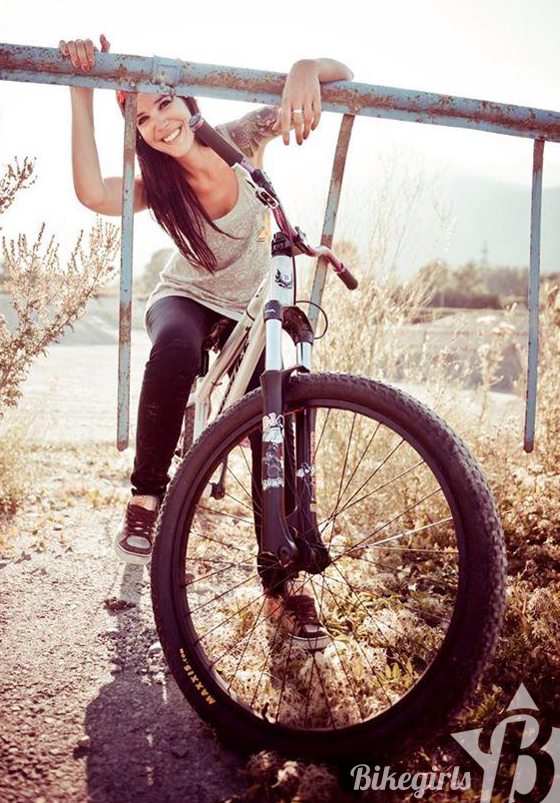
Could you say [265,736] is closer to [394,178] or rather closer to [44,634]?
[44,634]

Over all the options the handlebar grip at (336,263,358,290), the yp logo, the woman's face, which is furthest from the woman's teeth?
the yp logo

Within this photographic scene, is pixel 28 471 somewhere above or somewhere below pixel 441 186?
below

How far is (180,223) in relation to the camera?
7.65ft

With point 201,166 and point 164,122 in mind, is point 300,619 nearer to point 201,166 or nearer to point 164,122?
point 201,166

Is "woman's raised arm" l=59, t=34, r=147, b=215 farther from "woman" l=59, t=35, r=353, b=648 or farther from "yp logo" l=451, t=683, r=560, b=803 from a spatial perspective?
"yp logo" l=451, t=683, r=560, b=803

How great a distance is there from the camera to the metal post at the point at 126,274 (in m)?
2.19

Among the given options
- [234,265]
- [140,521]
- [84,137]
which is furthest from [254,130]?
[140,521]

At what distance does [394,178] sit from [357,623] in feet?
8.83

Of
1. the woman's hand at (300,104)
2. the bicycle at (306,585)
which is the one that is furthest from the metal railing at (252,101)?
the bicycle at (306,585)

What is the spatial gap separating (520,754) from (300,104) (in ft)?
6.00

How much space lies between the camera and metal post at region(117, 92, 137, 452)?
2189mm

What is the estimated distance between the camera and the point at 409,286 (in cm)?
422

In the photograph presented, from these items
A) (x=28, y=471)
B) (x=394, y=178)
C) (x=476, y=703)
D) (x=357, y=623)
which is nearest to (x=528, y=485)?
(x=357, y=623)

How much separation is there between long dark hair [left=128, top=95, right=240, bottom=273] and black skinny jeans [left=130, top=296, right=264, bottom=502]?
210 mm
